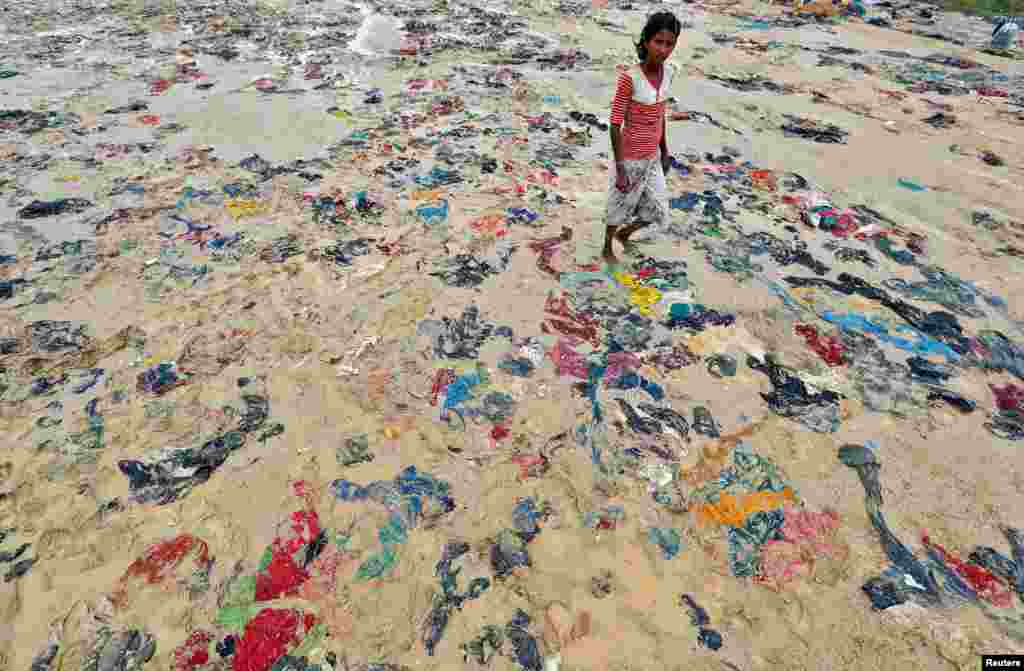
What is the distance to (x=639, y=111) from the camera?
2553 mm

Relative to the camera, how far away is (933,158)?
4.66m

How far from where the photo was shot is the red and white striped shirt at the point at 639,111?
2.45 meters

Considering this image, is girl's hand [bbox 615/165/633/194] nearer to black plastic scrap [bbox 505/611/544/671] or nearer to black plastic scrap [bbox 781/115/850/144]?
black plastic scrap [bbox 505/611/544/671]

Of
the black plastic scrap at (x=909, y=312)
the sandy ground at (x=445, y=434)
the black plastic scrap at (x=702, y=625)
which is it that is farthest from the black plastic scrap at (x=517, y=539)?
the black plastic scrap at (x=909, y=312)

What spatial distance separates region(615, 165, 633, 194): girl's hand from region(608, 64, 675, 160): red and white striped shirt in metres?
0.06

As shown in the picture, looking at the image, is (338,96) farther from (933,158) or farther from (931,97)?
(931,97)

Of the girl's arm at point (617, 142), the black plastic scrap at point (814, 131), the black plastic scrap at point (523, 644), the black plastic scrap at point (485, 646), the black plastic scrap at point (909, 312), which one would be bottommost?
the black plastic scrap at point (485, 646)

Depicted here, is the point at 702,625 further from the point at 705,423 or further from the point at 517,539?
the point at 705,423

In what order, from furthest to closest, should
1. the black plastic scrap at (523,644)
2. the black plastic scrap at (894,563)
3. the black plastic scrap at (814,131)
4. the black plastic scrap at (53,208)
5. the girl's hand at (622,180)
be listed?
the black plastic scrap at (814,131) < the black plastic scrap at (53,208) < the girl's hand at (622,180) < the black plastic scrap at (894,563) < the black plastic scrap at (523,644)

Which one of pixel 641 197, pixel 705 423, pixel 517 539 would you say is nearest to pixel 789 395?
pixel 705 423

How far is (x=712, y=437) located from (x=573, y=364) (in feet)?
2.44

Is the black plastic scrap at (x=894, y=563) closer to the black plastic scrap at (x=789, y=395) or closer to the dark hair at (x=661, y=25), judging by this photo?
the black plastic scrap at (x=789, y=395)

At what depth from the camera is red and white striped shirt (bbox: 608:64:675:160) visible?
8.03ft

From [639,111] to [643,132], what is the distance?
12cm
